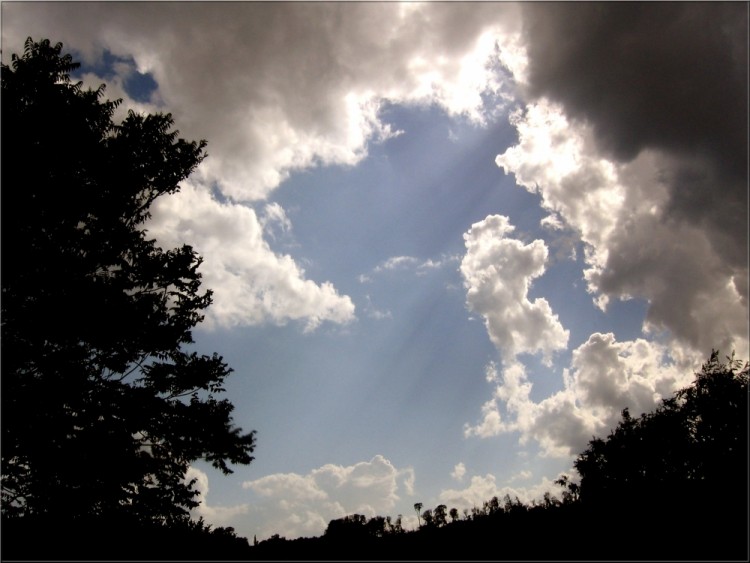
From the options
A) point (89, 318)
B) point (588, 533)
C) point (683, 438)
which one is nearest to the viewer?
point (588, 533)

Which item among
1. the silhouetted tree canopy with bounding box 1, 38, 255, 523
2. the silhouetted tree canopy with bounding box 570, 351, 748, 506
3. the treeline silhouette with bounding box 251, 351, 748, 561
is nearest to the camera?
the treeline silhouette with bounding box 251, 351, 748, 561

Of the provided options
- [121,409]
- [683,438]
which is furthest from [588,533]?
[683,438]

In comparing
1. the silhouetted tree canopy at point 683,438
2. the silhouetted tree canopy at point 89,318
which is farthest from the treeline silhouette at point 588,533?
the silhouetted tree canopy at point 683,438

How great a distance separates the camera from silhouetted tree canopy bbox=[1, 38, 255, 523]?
928cm

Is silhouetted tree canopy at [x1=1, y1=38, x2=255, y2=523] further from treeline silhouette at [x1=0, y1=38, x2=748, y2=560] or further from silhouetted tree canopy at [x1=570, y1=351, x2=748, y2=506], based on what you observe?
silhouetted tree canopy at [x1=570, y1=351, x2=748, y2=506]

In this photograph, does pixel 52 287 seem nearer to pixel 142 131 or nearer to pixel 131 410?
pixel 131 410

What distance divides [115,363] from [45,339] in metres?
1.72

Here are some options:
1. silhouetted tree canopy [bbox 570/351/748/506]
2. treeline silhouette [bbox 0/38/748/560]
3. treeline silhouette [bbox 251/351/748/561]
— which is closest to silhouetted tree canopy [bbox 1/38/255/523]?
treeline silhouette [bbox 0/38/748/560]

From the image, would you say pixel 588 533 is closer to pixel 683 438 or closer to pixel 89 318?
pixel 89 318

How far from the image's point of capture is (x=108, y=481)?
9.77 metres

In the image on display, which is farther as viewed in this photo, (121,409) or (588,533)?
(121,409)

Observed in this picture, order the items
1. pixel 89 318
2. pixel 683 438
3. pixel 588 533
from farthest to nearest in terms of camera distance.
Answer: pixel 683 438 < pixel 89 318 < pixel 588 533

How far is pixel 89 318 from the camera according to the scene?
31.2 feet

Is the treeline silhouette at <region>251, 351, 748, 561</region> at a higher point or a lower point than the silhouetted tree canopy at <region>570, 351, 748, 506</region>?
lower
